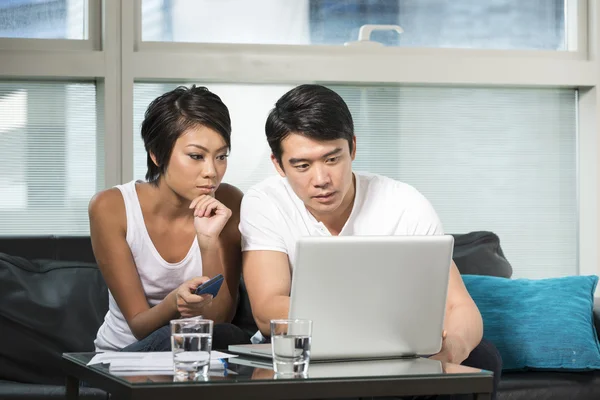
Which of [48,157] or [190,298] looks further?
[48,157]

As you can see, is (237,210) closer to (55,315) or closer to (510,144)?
(55,315)

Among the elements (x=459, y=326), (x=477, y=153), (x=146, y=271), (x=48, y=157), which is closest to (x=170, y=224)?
(x=146, y=271)

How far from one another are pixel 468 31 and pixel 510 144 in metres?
0.52

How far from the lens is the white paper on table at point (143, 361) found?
1517 mm

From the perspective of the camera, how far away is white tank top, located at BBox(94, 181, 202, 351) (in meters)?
2.42

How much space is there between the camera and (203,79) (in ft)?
11.8

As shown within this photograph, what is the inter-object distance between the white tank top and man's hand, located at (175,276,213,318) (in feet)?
0.93

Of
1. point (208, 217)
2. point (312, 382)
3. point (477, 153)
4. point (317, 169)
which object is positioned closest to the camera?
point (312, 382)

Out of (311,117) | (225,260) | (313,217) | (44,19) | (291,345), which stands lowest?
(291,345)

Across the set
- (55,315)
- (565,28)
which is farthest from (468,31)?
(55,315)

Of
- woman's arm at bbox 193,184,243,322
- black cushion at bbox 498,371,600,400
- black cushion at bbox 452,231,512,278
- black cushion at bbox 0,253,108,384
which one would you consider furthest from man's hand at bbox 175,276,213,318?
black cushion at bbox 452,231,512,278

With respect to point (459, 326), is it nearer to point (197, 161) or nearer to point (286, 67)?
point (197, 161)

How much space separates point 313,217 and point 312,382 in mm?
956

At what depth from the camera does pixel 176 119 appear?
242 centimetres
